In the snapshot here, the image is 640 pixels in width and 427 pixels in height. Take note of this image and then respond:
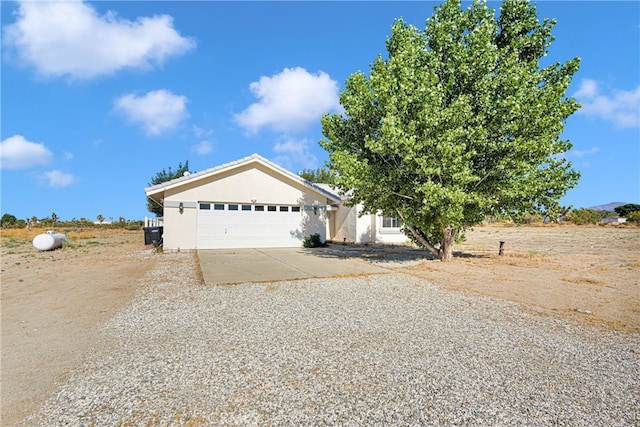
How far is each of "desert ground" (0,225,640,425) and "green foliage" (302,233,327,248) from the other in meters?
7.30

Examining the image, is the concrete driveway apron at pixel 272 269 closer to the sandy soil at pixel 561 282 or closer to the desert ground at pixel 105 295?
the desert ground at pixel 105 295

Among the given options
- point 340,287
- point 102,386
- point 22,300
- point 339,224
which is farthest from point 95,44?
point 339,224

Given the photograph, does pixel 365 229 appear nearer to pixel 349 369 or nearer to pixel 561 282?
pixel 561 282

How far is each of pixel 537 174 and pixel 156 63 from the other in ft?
49.2

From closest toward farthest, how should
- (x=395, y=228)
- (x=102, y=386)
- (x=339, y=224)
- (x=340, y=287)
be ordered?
1. (x=102, y=386)
2. (x=340, y=287)
3. (x=395, y=228)
4. (x=339, y=224)

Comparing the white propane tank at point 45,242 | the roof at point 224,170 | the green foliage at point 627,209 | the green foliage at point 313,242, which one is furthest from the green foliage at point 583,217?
the white propane tank at point 45,242

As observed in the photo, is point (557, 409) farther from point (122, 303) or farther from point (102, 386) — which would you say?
point (122, 303)

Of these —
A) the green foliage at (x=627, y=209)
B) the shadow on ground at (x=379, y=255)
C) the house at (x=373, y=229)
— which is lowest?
the shadow on ground at (x=379, y=255)

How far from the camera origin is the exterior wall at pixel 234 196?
15.7m

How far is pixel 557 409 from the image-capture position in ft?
8.75

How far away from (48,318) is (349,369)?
5.00 metres

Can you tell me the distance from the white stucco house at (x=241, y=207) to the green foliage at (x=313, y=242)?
26 cm

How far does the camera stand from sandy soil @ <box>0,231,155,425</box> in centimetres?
313

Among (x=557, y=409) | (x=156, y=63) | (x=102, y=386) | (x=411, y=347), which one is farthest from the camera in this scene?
(x=156, y=63)
